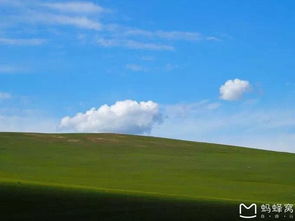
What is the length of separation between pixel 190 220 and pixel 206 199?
275 centimetres

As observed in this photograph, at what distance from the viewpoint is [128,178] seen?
29719 mm

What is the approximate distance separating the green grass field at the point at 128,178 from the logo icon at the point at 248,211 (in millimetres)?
241

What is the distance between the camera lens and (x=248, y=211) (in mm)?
18891

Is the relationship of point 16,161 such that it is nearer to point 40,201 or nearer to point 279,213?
point 40,201

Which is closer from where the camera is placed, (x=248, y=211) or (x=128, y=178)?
(x=248, y=211)

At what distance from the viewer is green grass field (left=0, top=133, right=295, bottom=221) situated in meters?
18.2

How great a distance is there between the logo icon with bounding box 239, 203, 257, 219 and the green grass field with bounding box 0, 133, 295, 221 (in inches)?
9.5

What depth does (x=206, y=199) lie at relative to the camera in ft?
67.3

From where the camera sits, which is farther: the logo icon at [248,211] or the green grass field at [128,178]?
the logo icon at [248,211]

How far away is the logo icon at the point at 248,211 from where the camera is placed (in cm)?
1833

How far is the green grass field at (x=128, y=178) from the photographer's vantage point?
18188mm

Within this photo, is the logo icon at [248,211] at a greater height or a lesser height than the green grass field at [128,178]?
lesser

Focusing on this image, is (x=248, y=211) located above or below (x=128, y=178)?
below

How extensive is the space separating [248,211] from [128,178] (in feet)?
38.2
